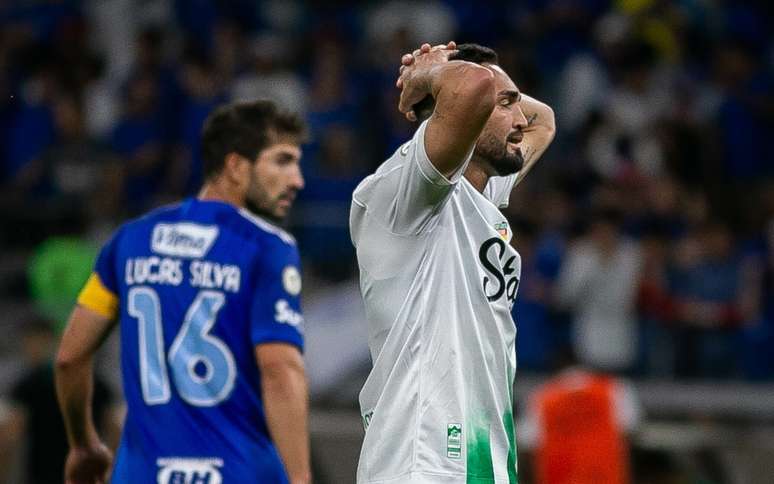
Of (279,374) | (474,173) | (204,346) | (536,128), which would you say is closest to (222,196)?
(204,346)

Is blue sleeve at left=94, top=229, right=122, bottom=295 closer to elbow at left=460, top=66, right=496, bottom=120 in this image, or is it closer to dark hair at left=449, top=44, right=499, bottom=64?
dark hair at left=449, top=44, right=499, bottom=64

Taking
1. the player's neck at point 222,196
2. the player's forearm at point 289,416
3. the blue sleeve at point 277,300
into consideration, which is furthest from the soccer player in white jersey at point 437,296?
the player's neck at point 222,196

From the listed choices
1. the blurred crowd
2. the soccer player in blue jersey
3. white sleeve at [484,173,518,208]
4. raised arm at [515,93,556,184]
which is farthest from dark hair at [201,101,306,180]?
the blurred crowd

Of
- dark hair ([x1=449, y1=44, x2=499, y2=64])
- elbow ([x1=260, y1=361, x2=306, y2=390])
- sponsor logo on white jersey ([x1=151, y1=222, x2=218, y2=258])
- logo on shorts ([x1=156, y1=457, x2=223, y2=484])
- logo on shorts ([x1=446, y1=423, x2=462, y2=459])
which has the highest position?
dark hair ([x1=449, y1=44, x2=499, y2=64])

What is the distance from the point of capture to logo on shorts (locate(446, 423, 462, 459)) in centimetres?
418

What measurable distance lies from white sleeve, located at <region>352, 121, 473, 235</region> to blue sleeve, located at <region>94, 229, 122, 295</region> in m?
1.58

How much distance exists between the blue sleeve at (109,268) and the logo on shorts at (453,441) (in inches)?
73.2

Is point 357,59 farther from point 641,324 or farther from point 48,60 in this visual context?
point 641,324

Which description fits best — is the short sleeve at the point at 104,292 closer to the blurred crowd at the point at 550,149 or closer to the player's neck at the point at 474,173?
the player's neck at the point at 474,173

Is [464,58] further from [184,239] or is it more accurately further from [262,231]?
[184,239]

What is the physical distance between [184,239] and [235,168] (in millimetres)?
433

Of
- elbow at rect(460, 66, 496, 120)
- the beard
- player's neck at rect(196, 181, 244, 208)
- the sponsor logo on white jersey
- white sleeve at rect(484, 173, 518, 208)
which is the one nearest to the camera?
elbow at rect(460, 66, 496, 120)

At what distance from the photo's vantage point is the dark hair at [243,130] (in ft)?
19.1

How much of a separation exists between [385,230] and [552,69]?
361 inches
